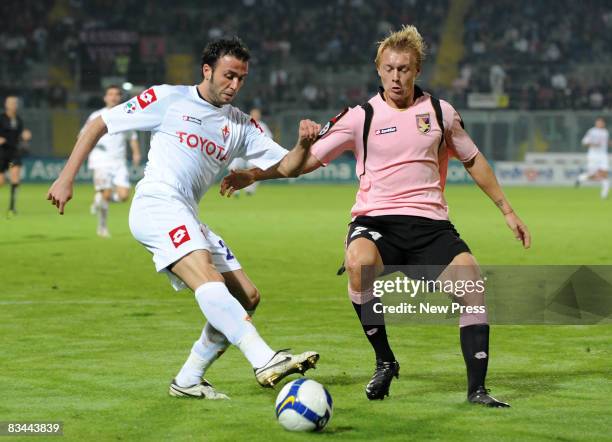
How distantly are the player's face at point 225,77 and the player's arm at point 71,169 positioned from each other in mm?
685

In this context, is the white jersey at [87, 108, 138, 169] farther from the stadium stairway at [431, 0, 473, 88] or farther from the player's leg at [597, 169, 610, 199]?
the stadium stairway at [431, 0, 473, 88]

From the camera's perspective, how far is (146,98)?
6.82 m

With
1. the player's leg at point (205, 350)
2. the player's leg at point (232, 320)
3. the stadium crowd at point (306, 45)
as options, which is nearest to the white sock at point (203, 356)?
the player's leg at point (205, 350)

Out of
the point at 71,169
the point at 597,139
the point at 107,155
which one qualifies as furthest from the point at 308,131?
the point at 597,139

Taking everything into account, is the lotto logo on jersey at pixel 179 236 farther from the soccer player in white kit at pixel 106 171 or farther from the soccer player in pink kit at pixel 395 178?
the soccer player in white kit at pixel 106 171

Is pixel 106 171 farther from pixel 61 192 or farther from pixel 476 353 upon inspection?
pixel 476 353

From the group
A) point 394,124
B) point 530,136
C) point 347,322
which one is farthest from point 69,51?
point 394,124

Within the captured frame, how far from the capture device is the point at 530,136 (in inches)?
1515

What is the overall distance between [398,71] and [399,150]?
0.45 meters

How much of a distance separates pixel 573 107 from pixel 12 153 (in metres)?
23.6

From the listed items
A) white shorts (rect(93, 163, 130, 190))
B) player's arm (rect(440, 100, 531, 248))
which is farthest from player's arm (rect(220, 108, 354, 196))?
white shorts (rect(93, 163, 130, 190))

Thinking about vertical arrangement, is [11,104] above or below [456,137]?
below

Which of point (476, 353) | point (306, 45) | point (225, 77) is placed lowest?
point (306, 45)

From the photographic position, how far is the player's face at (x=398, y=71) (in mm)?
6633
